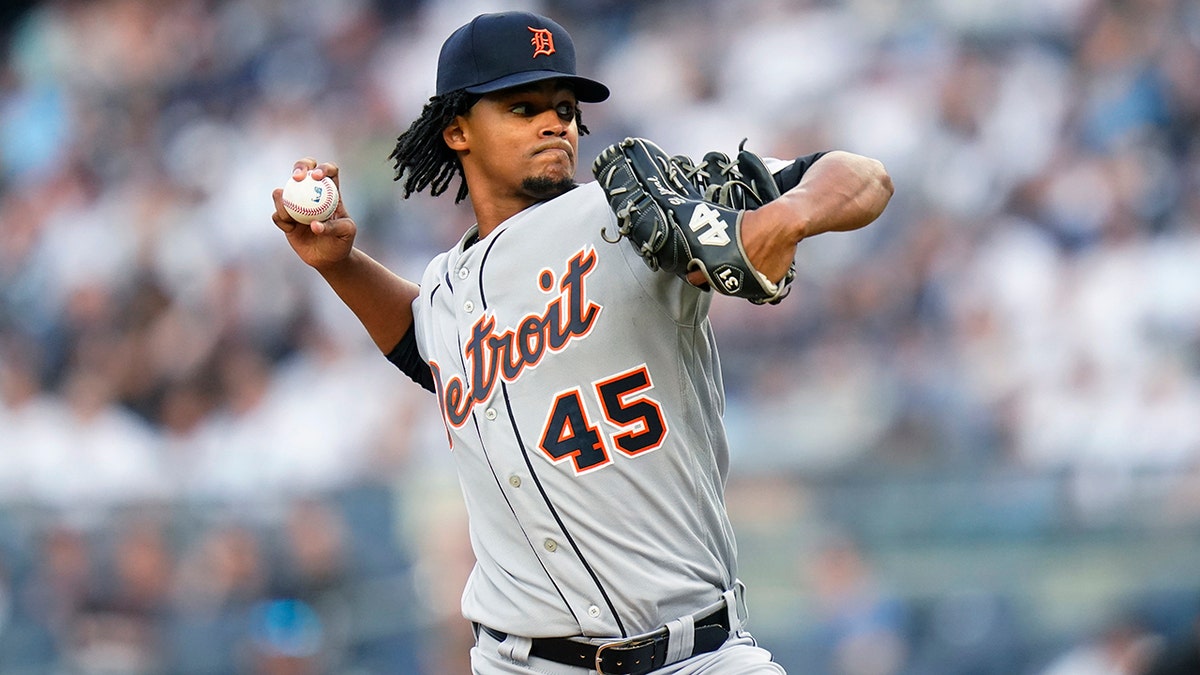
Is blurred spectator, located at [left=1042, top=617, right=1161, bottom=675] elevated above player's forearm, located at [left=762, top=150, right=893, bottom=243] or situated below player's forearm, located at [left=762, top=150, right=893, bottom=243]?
below

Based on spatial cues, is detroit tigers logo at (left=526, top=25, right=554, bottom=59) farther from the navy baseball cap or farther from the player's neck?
the player's neck

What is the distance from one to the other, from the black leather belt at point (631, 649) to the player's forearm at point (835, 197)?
31.8 inches

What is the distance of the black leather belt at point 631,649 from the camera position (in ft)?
9.45

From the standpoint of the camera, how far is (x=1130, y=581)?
6.44 m

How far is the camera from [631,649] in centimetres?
288

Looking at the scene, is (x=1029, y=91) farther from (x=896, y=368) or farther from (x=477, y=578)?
(x=477, y=578)

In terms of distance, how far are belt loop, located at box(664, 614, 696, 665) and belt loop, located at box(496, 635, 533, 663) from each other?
271 mm

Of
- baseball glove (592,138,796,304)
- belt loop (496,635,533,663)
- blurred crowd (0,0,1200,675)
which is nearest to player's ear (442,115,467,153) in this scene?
baseball glove (592,138,796,304)

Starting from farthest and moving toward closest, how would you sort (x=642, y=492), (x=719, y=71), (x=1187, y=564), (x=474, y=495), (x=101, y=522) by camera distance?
(x=719, y=71) → (x=101, y=522) → (x=1187, y=564) → (x=474, y=495) → (x=642, y=492)

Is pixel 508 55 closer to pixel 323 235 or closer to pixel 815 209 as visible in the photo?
pixel 323 235

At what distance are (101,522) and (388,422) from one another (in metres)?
1.52

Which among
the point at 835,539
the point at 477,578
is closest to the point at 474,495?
the point at 477,578

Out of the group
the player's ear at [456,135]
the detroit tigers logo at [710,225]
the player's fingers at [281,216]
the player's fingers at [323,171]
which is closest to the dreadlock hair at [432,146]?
the player's ear at [456,135]

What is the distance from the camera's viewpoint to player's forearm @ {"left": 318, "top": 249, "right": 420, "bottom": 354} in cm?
344
